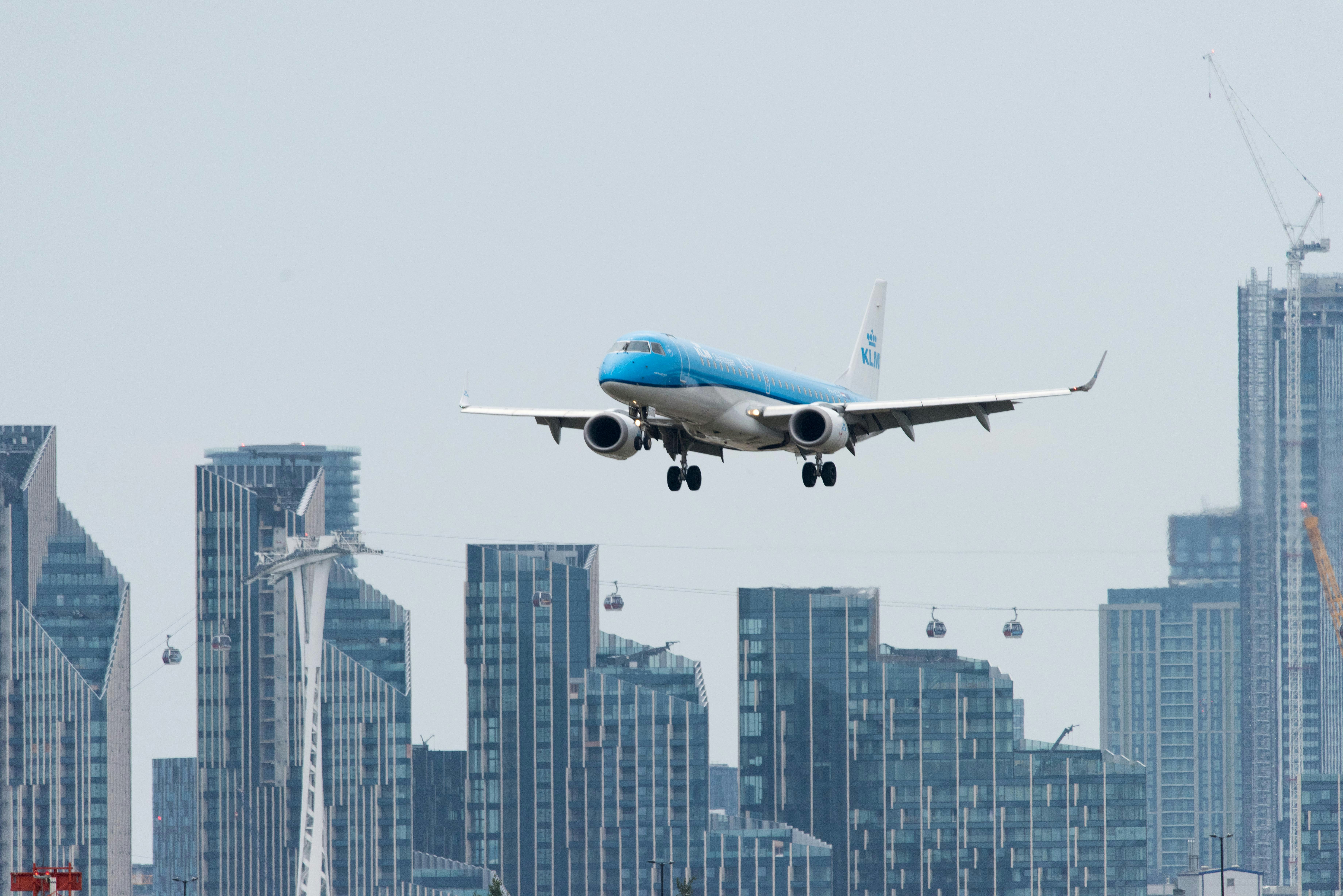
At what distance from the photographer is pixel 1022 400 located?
114500 mm

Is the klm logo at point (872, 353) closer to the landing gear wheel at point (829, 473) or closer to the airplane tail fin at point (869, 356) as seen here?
the airplane tail fin at point (869, 356)

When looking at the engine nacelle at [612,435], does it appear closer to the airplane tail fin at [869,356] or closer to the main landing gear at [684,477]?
the main landing gear at [684,477]

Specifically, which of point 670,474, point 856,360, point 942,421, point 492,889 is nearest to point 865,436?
point 942,421

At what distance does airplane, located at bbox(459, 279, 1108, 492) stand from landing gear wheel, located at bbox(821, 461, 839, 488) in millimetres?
66

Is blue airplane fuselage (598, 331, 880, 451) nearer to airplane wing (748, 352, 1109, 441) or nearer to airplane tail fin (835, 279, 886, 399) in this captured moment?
airplane wing (748, 352, 1109, 441)

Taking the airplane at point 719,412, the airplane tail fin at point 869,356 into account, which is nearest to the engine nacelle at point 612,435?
the airplane at point 719,412

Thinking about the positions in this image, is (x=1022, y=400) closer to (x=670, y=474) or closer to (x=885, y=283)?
(x=670, y=474)

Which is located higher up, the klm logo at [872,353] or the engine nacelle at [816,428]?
the klm logo at [872,353]

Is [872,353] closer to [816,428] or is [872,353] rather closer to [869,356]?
[869,356]

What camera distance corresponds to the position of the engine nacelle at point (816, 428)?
364ft

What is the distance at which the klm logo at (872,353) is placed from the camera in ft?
495

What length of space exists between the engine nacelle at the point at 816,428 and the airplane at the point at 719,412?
4 centimetres

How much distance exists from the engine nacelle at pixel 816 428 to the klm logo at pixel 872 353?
3933 centimetres

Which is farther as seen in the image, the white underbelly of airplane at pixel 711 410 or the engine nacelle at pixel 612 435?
the engine nacelle at pixel 612 435
